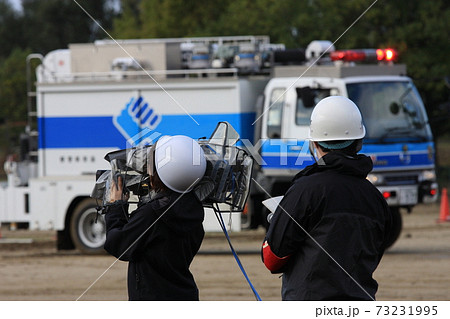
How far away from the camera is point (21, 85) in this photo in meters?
38.5

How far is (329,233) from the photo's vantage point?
4203mm

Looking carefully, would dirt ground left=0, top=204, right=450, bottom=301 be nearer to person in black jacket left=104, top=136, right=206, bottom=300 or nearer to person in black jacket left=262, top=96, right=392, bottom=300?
person in black jacket left=104, top=136, right=206, bottom=300

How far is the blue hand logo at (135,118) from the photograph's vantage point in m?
14.4

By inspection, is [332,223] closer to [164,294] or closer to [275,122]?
[164,294]

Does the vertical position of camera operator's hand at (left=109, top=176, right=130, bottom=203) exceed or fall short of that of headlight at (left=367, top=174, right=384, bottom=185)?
it exceeds it

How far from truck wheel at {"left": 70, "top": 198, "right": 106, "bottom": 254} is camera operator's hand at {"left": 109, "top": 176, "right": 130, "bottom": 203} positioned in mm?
9727

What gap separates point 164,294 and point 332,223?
110 centimetres

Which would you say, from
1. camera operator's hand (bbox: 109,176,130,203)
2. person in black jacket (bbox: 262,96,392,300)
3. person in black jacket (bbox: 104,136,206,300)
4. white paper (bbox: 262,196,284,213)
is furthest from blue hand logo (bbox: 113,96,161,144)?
person in black jacket (bbox: 262,96,392,300)

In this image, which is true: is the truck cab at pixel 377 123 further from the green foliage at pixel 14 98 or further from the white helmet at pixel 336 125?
the green foliage at pixel 14 98

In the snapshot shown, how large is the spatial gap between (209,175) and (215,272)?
27.9 ft

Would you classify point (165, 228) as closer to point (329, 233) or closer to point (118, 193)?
point (118, 193)

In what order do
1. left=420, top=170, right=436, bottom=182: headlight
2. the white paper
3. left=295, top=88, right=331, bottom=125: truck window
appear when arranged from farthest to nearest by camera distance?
1. left=420, top=170, right=436, bottom=182: headlight
2. left=295, top=88, right=331, bottom=125: truck window
3. the white paper

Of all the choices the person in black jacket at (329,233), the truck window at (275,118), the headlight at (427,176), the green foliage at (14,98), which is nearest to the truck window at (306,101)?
the truck window at (275,118)

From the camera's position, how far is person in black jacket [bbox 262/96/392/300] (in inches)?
165
